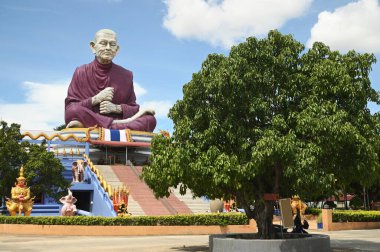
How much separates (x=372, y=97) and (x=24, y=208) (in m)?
19.1

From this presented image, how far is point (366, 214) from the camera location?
1142 inches

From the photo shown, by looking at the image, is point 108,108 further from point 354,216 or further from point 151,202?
point 354,216

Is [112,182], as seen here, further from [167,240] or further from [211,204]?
[167,240]

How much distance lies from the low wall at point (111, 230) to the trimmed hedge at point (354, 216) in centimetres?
575

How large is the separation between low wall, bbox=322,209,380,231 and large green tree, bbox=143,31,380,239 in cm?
1195

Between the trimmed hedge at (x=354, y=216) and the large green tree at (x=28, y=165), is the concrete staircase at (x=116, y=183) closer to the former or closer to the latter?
the large green tree at (x=28, y=165)

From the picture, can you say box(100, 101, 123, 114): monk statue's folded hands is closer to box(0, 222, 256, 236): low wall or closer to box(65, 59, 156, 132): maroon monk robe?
box(65, 59, 156, 132): maroon monk robe

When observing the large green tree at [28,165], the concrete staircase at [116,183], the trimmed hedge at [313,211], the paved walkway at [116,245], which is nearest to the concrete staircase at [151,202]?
the concrete staircase at [116,183]

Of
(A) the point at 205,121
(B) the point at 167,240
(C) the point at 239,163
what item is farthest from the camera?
(B) the point at 167,240

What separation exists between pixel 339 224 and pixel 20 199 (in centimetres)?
1712

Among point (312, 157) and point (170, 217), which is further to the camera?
point (170, 217)

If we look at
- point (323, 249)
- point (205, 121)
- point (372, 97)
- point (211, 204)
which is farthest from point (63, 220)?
point (372, 97)

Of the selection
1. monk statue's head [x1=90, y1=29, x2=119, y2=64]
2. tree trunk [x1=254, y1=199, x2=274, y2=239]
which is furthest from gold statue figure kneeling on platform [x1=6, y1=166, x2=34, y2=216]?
monk statue's head [x1=90, y1=29, x2=119, y2=64]

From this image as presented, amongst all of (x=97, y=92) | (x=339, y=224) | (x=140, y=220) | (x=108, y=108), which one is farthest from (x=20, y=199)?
(x=97, y=92)
